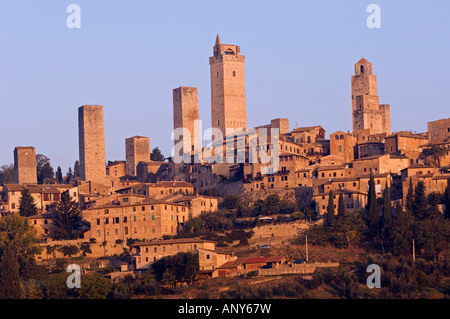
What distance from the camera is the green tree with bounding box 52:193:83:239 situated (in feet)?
301

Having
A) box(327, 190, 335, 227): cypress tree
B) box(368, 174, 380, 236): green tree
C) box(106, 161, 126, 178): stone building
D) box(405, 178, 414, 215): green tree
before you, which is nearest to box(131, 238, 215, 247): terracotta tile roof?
box(327, 190, 335, 227): cypress tree

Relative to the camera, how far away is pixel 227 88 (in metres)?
124

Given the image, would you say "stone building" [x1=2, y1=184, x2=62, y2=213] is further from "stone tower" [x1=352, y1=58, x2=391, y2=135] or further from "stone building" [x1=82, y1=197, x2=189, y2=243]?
"stone tower" [x1=352, y1=58, x2=391, y2=135]

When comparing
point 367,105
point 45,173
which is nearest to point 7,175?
point 45,173

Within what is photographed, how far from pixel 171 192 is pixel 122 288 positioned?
27327 mm

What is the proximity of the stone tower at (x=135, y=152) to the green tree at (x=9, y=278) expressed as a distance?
4156cm

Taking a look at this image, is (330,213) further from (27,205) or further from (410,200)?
(27,205)

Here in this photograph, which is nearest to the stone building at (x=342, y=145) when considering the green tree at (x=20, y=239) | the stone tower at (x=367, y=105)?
the stone tower at (x=367, y=105)

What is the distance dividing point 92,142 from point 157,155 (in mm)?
19140

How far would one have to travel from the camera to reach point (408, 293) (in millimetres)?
74312

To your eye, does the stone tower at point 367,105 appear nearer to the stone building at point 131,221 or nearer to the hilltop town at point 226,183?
the hilltop town at point 226,183
